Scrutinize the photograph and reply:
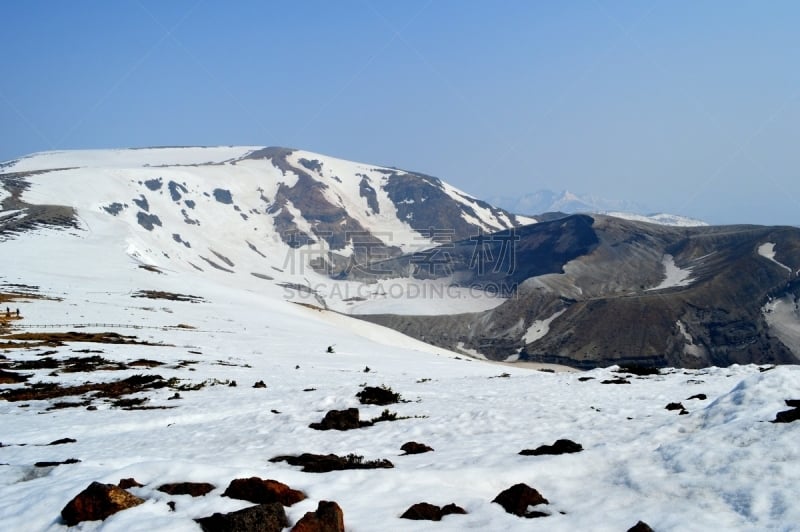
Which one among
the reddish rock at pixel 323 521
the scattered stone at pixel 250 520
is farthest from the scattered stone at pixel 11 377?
the reddish rock at pixel 323 521

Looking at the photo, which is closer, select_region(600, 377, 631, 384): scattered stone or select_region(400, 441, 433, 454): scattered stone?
select_region(400, 441, 433, 454): scattered stone

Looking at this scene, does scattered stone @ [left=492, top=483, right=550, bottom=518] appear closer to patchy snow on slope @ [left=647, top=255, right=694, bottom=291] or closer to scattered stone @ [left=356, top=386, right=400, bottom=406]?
scattered stone @ [left=356, top=386, right=400, bottom=406]

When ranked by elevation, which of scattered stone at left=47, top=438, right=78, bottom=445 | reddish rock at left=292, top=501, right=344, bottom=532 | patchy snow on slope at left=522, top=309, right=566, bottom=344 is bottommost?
scattered stone at left=47, top=438, right=78, bottom=445

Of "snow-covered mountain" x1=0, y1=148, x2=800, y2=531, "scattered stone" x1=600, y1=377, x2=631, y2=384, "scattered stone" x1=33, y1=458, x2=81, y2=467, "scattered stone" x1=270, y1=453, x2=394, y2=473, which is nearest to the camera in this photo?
"snow-covered mountain" x1=0, y1=148, x2=800, y2=531

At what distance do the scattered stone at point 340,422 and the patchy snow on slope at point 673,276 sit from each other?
160 meters

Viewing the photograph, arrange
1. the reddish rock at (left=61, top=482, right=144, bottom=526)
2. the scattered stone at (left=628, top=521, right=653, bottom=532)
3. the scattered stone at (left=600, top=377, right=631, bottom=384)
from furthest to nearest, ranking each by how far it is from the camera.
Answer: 1. the scattered stone at (left=600, top=377, right=631, bottom=384)
2. the reddish rock at (left=61, top=482, right=144, bottom=526)
3. the scattered stone at (left=628, top=521, right=653, bottom=532)

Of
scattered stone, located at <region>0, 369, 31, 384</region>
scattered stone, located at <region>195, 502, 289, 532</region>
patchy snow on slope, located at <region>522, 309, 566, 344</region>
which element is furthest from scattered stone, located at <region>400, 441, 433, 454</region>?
patchy snow on slope, located at <region>522, 309, 566, 344</region>

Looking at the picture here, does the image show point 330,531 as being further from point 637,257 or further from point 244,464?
point 637,257

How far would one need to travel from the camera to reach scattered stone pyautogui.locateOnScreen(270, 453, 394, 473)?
10969mm

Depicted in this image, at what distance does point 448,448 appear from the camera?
43.4ft

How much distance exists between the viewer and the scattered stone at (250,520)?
24.6ft

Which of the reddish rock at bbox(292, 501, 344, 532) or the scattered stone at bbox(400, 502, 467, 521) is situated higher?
the reddish rock at bbox(292, 501, 344, 532)

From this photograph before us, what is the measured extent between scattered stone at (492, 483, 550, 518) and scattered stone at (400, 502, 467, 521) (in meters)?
0.67

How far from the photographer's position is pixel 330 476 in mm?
10039
